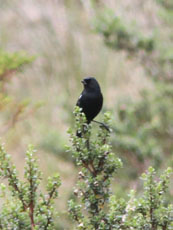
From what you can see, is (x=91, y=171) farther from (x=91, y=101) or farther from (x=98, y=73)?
(x=98, y=73)

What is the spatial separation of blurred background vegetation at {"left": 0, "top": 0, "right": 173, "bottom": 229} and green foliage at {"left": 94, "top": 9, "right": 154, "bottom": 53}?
27 mm

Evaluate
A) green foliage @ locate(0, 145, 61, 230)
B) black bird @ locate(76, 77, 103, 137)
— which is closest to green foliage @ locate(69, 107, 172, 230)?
green foliage @ locate(0, 145, 61, 230)

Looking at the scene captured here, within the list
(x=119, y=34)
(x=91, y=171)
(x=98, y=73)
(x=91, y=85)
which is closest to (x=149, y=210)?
(x=91, y=171)

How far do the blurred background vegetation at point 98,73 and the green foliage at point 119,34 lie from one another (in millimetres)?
27

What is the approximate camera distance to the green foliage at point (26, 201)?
14.0 ft

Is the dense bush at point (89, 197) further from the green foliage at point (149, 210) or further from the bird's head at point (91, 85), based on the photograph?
the bird's head at point (91, 85)

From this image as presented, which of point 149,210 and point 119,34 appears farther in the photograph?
point 119,34

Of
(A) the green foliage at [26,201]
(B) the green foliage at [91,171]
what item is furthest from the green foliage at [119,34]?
(A) the green foliage at [26,201]

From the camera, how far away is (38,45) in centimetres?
1739

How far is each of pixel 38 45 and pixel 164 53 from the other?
4861 millimetres

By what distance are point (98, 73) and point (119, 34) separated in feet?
10.2

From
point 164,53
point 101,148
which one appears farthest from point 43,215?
point 164,53

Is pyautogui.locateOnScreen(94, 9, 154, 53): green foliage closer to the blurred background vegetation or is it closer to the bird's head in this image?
the blurred background vegetation

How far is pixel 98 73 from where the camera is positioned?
1686 cm
